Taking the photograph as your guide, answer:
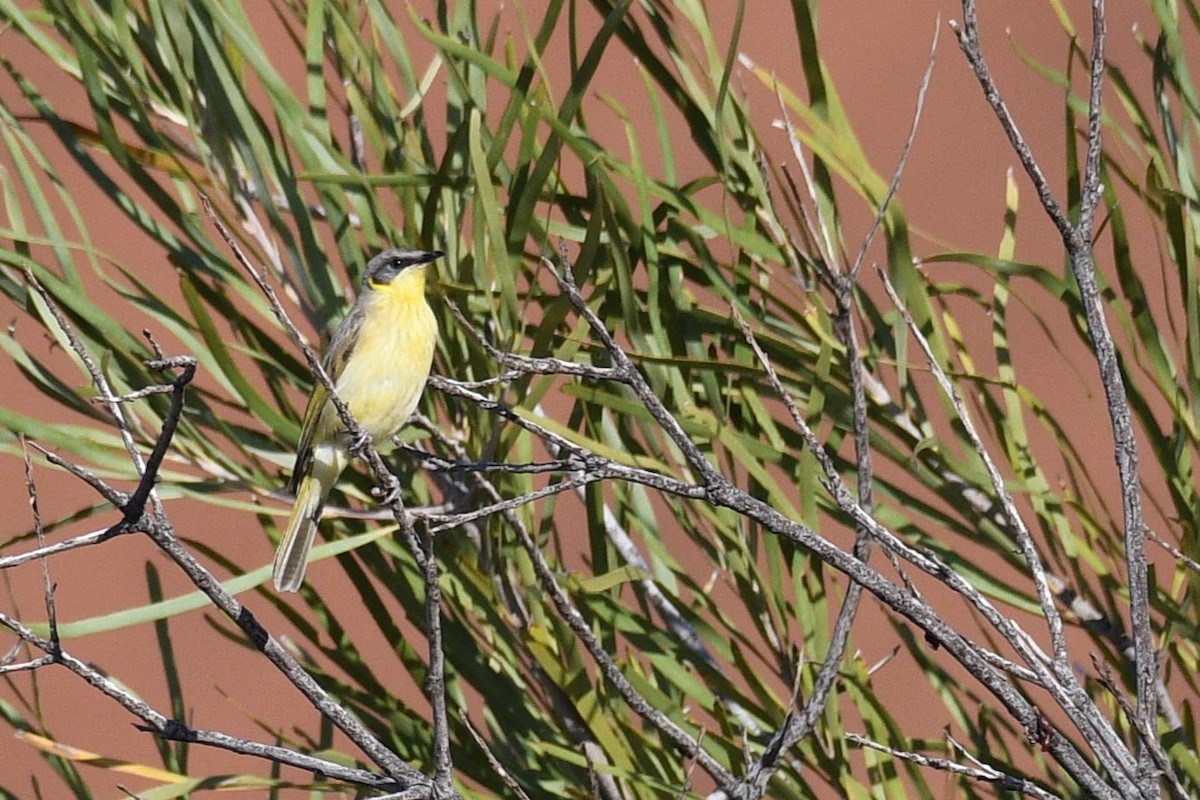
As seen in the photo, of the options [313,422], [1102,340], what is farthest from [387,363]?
[1102,340]

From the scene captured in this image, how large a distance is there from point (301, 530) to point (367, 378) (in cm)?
64

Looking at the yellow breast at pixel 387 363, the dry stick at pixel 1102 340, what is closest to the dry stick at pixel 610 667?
the dry stick at pixel 1102 340

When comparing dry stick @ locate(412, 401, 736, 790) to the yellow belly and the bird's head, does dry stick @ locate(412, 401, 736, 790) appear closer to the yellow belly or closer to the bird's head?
the bird's head

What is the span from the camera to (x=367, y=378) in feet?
4.55

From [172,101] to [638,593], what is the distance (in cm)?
43

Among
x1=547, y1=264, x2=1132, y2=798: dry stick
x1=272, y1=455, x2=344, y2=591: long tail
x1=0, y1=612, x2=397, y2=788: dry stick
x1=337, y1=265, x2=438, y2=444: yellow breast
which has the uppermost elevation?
x1=547, y1=264, x2=1132, y2=798: dry stick

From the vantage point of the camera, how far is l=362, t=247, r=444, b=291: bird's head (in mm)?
773

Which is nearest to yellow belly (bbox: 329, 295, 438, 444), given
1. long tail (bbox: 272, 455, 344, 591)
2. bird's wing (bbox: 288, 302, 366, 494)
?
bird's wing (bbox: 288, 302, 366, 494)

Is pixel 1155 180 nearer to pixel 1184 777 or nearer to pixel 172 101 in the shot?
pixel 1184 777

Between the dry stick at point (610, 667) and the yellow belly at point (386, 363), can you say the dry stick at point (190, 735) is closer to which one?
the dry stick at point (610, 667)

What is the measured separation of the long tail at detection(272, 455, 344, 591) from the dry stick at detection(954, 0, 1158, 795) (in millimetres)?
383

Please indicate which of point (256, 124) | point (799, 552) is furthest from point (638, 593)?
point (256, 124)

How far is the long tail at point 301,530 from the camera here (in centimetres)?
72

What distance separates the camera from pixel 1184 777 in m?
0.68
